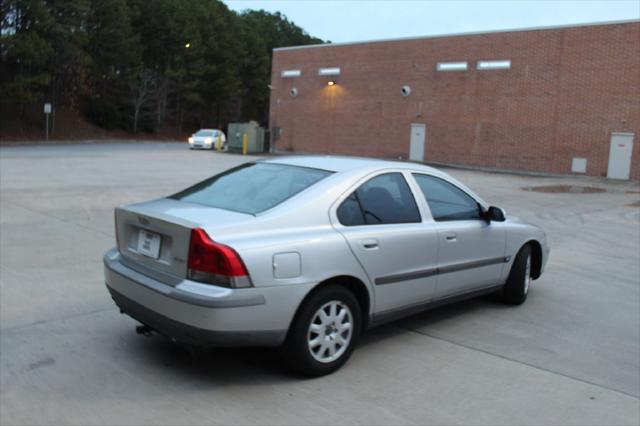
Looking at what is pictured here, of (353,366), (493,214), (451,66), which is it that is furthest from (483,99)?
(353,366)

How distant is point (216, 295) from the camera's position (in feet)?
12.5

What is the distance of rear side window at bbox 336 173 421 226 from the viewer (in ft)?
15.1

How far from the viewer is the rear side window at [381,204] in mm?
4609

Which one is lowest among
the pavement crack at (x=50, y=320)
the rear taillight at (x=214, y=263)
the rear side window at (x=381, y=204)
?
the pavement crack at (x=50, y=320)

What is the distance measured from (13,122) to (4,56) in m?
5.54

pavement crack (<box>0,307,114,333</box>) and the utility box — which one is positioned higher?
the utility box

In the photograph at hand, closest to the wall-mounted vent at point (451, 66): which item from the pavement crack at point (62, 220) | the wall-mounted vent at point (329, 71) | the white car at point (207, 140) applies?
the wall-mounted vent at point (329, 71)

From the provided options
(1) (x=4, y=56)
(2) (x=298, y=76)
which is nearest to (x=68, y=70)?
(1) (x=4, y=56)

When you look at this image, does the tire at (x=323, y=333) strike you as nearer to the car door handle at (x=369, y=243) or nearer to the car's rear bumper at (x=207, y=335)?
the car's rear bumper at (x=207, y=335)

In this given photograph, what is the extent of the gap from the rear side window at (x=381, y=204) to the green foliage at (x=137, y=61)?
48017 mm

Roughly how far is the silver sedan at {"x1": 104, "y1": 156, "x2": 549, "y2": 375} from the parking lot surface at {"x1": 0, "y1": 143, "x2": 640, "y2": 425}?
1.07 feet

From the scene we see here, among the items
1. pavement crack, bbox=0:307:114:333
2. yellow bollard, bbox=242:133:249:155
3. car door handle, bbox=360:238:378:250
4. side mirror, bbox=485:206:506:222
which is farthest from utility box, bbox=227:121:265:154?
car door handle, bbox=360:238:378:250

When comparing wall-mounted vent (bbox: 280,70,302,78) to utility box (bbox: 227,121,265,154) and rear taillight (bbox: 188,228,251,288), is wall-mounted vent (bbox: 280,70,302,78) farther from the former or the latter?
rear taillight (bbox: 188,228,251,288)

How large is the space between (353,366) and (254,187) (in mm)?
1572
